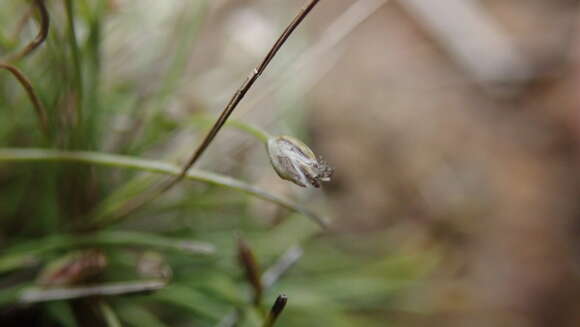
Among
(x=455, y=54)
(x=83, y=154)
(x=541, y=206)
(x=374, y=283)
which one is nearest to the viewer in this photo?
(x=83, y=154)

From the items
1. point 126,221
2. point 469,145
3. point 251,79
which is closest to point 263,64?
point 251,79

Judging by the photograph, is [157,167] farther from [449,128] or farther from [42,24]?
[449,128]

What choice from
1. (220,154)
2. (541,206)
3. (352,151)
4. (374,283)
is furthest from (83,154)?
(541,206)

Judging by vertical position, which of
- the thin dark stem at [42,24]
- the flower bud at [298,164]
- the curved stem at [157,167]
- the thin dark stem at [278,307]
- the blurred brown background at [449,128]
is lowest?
the thin dark stem at [278,307]

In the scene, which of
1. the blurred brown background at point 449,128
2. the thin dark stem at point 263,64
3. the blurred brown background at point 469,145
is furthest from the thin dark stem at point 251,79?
the blurred brown background at point 469,145

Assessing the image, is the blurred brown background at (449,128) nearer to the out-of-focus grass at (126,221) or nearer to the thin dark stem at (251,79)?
the out-of-focus grass at (126,221)

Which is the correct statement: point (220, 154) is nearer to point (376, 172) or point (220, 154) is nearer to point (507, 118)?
point (376, 172)

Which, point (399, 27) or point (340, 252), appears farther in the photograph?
point (399, 27)

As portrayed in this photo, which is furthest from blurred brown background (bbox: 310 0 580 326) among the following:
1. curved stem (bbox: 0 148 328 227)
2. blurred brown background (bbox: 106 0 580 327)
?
curved stem (bbox: 0 148 328 227)
